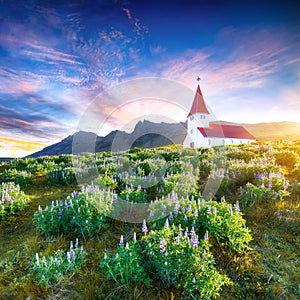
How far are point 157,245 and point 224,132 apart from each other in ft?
185

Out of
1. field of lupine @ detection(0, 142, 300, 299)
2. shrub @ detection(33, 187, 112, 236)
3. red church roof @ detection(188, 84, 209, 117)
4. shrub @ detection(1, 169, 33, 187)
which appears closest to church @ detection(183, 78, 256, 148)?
red church roof @ detection(188, 84, 209, 117)

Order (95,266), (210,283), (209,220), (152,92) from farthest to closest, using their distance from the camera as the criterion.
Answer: (152,92) → (209,220) → (95,266) → (210,283)

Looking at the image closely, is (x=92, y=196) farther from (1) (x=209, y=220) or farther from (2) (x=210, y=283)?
(2) (x=210, y=283)

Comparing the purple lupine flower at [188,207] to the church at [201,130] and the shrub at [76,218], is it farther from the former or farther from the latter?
the church at [201,130]

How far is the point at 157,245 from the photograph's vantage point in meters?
3.27

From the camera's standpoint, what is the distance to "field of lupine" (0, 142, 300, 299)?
3.15 m

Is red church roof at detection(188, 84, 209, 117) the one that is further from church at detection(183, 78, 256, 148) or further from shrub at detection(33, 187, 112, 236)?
shrub at detection(33, 187, 112, 236)

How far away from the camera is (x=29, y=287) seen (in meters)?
3.34

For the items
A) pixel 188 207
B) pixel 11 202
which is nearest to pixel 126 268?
pixel 188 207

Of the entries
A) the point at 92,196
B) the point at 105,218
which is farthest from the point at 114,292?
the point at 92,196

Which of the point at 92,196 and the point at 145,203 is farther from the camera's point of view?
the point at 145,203

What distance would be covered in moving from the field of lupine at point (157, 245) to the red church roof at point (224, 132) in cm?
4300

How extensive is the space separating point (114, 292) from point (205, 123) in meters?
50.2

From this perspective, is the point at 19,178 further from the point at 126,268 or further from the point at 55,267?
the point at 126,268
